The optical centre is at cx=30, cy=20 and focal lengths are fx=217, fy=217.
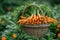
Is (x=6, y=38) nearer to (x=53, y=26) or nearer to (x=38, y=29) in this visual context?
(x=38, y=29)

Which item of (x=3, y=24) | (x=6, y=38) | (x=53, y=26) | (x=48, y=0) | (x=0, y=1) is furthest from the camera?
(x=48, y=0)

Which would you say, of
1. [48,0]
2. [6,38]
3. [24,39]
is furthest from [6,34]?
[48,0]

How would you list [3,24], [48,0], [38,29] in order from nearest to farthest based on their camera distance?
1. [38,29]
2. [3,24]
3. [48,0]

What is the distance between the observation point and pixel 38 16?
13.5ft

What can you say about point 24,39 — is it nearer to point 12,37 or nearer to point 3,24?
point 12,37

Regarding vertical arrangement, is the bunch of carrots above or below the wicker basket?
above

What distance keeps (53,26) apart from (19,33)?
765mm

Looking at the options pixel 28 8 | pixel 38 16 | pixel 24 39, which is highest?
pixel 28 8

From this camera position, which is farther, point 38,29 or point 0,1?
point 0,1

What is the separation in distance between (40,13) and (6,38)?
33.6 inches

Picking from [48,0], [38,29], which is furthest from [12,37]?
[48,0]

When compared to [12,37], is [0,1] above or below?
above

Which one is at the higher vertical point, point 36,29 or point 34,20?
point 34,20

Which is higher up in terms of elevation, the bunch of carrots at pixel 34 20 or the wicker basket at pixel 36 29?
the bunch of carrots at pixel 34 20
